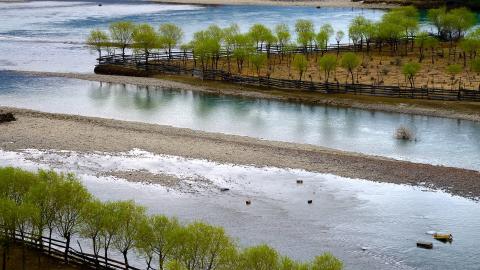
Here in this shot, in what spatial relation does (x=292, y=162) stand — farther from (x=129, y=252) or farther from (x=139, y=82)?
(x=139, y=82)

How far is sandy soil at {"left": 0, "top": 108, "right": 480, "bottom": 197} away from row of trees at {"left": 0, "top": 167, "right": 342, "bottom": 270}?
15.4 m

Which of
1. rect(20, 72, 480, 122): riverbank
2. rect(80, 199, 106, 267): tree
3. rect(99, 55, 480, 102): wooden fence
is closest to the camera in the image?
rect(80, 199, 106, 267): tree

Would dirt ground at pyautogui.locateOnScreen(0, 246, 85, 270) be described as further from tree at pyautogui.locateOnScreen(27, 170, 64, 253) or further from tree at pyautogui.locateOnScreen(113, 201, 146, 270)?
tree at pyautogui.locateOnScreen(113, 201, 146, 270)

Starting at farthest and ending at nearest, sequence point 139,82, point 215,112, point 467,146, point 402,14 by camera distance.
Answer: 1. point 402,14
2. point 139,82
3. point 215,112
4. point 467,146

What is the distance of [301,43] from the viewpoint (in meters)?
84.1

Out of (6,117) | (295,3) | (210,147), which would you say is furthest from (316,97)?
(295,3)

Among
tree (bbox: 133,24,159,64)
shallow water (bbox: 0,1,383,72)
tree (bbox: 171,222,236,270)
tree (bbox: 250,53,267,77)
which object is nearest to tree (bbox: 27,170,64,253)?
tree (bbox: 171,222,236,270)

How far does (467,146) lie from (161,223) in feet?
93.1

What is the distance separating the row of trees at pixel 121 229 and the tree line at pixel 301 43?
134 feet

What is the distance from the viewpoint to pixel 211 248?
85.4 feet

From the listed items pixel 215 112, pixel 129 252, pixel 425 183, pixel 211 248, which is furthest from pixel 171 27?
pixel 211 248

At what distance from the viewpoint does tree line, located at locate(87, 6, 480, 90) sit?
242ft

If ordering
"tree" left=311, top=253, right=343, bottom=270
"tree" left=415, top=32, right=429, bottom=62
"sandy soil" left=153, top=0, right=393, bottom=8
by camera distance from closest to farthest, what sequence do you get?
"tree" left=311, top=253, right=343, bottom=270 < "tree" left=415, top=32, right=429, bottom=62 < "sandy soil" left=153, top=0, right=393, bottom=8

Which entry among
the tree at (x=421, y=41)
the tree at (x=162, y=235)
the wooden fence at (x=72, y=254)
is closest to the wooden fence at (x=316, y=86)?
the tree at (x=421, y=41)
